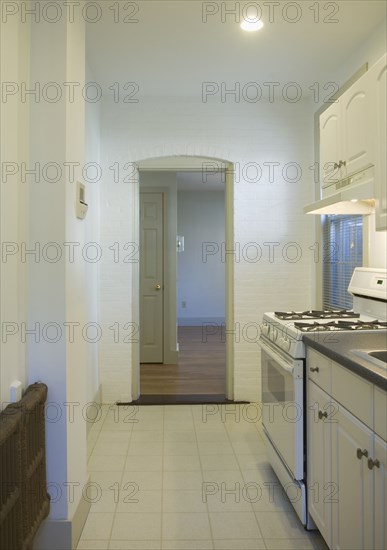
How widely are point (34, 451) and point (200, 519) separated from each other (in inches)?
38.1

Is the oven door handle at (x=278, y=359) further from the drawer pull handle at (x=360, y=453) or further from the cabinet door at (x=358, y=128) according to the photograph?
the cabinet door at (x=358, y=128)

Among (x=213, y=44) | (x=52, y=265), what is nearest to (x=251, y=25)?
(x=213, y=44)

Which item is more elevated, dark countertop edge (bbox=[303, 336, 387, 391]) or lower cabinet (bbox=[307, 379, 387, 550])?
dark countertop edge (bbox=[303, 336, 387, 391])

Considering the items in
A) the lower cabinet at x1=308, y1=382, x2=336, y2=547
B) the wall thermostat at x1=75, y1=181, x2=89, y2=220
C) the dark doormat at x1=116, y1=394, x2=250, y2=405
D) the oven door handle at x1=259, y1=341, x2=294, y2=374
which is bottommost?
the dark doormat at x1=116, y1=394, x2=250, y2=405

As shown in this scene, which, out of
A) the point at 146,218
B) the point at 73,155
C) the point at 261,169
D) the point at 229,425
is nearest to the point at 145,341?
the point at 146,218

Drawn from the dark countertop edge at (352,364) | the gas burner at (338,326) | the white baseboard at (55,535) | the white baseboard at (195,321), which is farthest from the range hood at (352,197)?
the white baseboard at (195,321)

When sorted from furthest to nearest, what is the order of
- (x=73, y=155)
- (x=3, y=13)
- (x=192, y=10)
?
(x=192, y=10), (x=73, y=155), (x=3, y=13)

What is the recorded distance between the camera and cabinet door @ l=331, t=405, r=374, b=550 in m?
1.34

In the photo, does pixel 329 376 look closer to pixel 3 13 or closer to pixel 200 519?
pixel 200 519

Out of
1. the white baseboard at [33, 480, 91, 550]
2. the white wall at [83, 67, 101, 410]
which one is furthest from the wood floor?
the white baseboard at [33, 480, 91, 550]

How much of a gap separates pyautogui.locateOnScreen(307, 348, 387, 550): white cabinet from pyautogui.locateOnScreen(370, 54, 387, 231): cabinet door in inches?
28.1

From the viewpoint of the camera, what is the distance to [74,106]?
1937 mm

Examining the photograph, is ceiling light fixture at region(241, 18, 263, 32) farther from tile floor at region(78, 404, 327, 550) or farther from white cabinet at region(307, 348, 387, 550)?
tile floor at region(78, 404, 327, 550)

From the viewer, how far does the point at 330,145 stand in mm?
2580
